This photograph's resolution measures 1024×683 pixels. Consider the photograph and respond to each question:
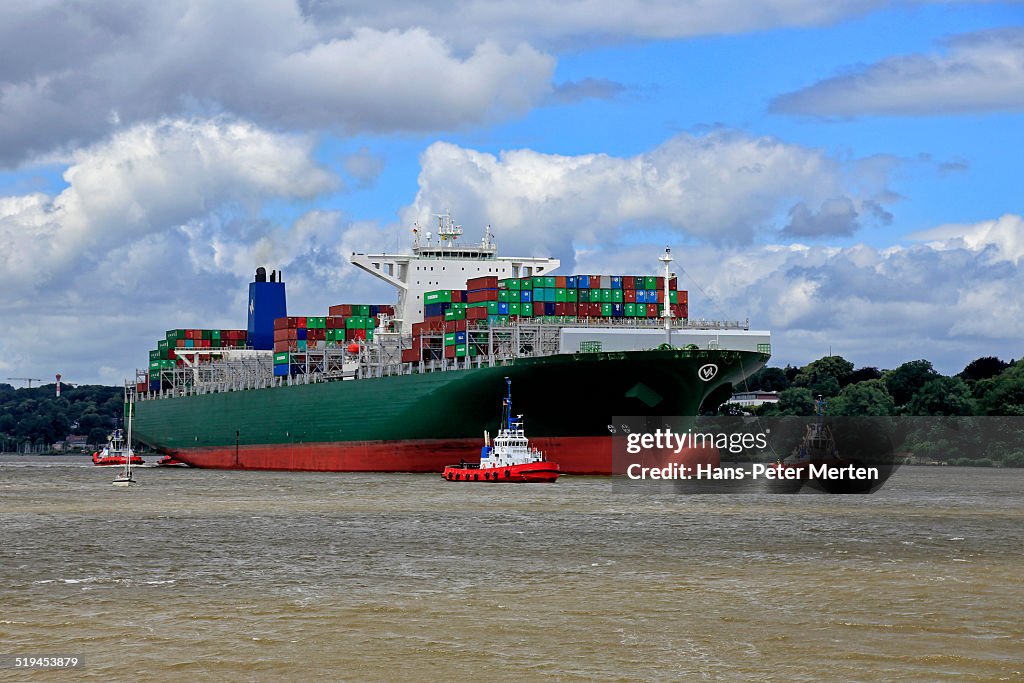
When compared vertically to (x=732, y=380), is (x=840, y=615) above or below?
below

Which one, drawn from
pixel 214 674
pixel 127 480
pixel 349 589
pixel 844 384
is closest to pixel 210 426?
pixel 127 480

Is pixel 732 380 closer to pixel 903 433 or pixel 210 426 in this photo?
pixel 210 426

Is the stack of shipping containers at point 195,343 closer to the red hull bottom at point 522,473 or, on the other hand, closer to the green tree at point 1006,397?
the red hull bottom at point 522,473

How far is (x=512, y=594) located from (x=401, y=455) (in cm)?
4831

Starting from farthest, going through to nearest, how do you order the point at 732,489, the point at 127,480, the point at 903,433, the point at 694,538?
the point at 903,433, the point at 127,480, the point at 732,489, the point at 694,538

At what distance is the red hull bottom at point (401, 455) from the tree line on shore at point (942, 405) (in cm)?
3223

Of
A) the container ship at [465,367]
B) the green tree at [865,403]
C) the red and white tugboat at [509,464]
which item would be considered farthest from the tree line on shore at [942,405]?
the red and white tugboat at [509,464]

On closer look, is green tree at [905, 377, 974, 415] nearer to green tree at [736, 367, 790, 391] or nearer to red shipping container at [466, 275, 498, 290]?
green tree at [736, 367, 790, 391]

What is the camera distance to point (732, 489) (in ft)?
227

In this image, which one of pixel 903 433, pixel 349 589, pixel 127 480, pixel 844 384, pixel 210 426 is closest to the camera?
pixel 349 589

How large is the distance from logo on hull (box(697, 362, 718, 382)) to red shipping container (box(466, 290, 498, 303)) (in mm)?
12144

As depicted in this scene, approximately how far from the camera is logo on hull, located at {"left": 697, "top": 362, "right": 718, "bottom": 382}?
6378 centimetres

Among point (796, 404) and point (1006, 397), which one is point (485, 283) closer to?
point (1006, 397)

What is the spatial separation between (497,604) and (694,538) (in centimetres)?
1406
